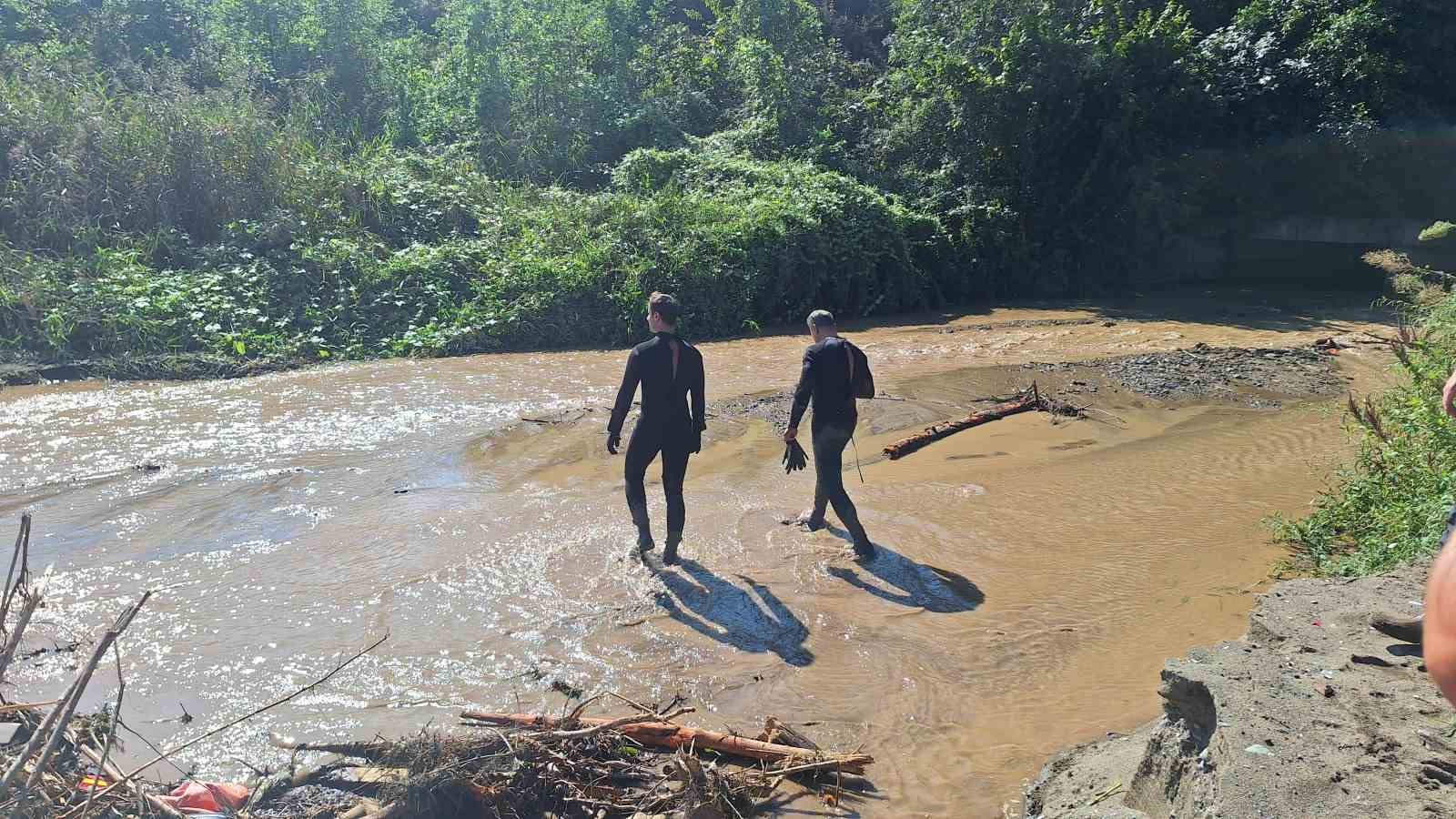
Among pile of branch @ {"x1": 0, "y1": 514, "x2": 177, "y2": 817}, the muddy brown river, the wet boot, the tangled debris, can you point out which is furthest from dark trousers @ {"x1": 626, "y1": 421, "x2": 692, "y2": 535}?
the wet boot

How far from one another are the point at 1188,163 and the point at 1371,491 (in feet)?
49.1

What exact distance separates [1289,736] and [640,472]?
4319mm

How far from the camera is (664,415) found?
6.63m

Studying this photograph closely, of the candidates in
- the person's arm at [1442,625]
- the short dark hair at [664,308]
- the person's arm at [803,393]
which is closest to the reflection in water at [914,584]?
the person's arm at [803,393]

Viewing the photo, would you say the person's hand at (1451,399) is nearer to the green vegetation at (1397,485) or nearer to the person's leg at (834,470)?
the green vegetation at (1397,485)

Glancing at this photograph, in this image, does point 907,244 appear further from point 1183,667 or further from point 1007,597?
point 1183,667

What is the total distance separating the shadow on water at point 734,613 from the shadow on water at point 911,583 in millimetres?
641

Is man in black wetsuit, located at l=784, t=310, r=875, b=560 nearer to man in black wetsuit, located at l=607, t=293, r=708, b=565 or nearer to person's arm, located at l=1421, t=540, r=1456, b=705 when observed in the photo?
man in black wetsuit, located at l=607, t=293, r=708, b=565

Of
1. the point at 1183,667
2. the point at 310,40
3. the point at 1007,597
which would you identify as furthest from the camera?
A: the point at 310,40

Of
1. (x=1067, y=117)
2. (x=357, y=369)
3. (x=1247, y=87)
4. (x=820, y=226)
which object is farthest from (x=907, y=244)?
(x=357, y=369)

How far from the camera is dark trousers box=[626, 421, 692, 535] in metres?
6.67

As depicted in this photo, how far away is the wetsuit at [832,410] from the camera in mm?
6785

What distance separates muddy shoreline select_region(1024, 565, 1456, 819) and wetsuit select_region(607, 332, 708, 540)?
3.22 metres

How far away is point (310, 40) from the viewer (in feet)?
75.3
